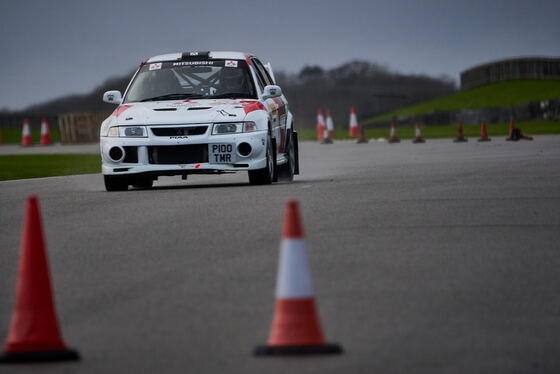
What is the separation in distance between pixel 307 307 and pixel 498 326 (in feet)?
3.66

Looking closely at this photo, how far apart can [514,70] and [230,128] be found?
3934 cm

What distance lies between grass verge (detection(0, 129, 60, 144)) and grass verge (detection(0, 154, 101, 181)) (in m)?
15.6

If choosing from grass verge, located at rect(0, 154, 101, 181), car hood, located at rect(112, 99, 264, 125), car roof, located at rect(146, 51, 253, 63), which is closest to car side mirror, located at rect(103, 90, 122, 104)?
car hood, located at rect(112, 99, 264, 125)

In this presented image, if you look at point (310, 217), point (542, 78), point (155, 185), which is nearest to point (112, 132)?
point (155, 185)

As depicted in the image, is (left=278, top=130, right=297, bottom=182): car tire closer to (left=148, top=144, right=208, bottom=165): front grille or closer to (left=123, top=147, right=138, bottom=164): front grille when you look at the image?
(left=148, top=144, right=208, bottom=165): front grille

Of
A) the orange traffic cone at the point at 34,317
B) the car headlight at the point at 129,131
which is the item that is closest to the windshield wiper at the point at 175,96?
the car headlight at the point at 129,131

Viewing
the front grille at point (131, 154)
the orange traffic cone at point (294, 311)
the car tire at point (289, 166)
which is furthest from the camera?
the car tire at point (289, 166)

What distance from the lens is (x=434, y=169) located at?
58.1 feet

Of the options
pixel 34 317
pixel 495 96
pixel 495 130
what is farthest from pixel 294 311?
pixel 495 96

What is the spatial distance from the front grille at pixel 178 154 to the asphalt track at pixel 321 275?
1.28 ft

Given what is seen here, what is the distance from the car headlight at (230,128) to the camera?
45.8 feet

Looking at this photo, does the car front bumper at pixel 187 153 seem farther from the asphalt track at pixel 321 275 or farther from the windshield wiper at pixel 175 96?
the windshield wiper at pixel 175 96

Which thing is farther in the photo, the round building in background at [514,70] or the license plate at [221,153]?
the round building in background at [514,70]

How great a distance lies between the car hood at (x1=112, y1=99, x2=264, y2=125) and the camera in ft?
45.8
